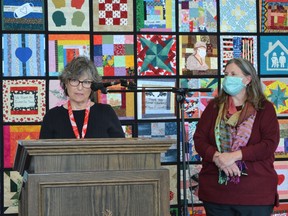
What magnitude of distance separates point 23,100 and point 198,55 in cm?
136

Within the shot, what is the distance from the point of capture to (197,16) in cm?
472

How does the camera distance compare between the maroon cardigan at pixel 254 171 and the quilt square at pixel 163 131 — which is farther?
the quilt square at pixel 163 131

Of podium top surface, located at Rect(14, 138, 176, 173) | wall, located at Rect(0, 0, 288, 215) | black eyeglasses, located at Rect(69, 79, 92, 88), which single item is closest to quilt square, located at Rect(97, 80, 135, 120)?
wall, located at Rect(0, 0, 288, 215)

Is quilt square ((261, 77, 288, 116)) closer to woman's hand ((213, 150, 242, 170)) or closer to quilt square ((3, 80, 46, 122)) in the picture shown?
woman's hand ((213, 150, 242, 170))

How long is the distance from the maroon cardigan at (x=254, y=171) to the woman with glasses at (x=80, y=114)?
26.1 inches

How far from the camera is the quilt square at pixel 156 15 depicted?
4.63 meters

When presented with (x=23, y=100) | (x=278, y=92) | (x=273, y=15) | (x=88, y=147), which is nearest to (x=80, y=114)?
(x=88, y=147)

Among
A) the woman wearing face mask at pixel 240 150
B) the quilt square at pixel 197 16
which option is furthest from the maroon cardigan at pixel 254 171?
the quilt square at pixel 197 16

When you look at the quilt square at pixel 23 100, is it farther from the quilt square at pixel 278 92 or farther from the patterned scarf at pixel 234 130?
the quilt square at pixel 278 92

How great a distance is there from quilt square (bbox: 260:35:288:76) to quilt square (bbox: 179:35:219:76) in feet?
1.25

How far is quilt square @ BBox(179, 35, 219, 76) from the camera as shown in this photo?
471 centimetres

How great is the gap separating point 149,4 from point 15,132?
1.36 meters

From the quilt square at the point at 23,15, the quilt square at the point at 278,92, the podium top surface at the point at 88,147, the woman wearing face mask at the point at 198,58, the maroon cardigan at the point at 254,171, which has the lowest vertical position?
the maroon cardigan at the point at 254,171

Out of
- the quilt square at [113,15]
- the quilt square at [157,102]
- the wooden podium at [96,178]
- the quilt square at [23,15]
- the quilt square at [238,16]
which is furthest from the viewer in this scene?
the quilt square at [238,16]
